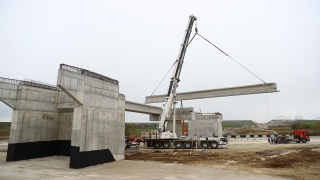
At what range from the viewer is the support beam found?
27.2m

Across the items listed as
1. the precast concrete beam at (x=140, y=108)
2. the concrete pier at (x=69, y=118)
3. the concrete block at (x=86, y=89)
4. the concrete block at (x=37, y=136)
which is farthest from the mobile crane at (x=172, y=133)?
the concrete block at (x=86, y=89)

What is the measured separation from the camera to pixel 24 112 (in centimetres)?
1798

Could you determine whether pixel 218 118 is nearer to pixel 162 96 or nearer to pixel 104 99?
pixel 162 96

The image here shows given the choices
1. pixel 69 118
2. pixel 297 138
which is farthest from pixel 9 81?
pixel 297 138

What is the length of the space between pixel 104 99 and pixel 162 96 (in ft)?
64.2

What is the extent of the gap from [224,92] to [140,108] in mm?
12566

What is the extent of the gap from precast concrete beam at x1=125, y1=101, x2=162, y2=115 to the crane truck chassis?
4914 mm

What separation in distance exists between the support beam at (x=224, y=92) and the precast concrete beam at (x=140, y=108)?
1712 millimetres

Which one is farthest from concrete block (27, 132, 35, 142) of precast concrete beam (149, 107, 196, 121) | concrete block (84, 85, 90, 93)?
precast concrete beam (149, 107, 196, 121)

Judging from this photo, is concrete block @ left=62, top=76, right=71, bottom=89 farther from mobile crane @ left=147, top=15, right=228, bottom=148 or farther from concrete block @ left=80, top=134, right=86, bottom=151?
mobile crane @ left=147, top=15, right=228, bottom=148

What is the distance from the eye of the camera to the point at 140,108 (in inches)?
1258

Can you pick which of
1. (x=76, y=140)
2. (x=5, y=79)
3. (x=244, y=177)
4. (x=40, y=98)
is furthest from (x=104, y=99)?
(x=244, y=177)

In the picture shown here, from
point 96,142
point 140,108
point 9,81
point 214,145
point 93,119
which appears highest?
point 9,81

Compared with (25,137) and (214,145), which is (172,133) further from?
(25,137)
